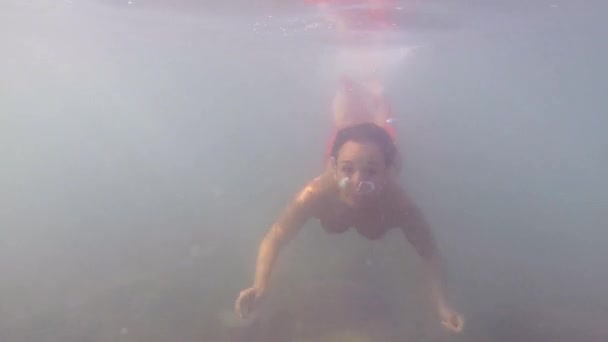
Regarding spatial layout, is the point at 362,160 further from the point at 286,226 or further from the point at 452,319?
the point at 452,319

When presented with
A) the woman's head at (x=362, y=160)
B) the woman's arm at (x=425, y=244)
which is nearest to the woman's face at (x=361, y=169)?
the woman's head at (x=362, y=160)

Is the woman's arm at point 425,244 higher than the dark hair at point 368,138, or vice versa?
the dark hair at point 368,138

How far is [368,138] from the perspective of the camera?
5.77 meters

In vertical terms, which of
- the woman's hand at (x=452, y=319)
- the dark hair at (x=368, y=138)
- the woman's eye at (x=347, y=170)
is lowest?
the woman's hand at (x=452, y=319)

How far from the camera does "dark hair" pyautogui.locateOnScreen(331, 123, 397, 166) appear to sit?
5.79 meters

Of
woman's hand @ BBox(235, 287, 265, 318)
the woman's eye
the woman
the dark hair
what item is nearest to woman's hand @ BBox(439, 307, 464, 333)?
the woman

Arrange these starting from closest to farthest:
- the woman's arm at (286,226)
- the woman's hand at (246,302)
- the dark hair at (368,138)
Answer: the woman's hand at (246,302) < the dark hair at (368,138) < the woman's arm at (286,226)

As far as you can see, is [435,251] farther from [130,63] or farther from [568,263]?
[130,63]

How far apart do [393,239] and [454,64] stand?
26578 millimetres

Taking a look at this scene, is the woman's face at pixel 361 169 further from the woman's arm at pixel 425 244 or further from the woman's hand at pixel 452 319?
the woman's hand at pixel 452 319

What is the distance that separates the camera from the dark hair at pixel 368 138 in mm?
5793

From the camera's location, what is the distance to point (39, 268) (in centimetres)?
1177

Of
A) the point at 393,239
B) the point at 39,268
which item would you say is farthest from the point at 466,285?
the point at 39,268

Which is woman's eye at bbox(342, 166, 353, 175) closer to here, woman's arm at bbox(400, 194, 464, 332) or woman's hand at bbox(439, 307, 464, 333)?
woman's arm at bbox(400, 194, 464, 332)
